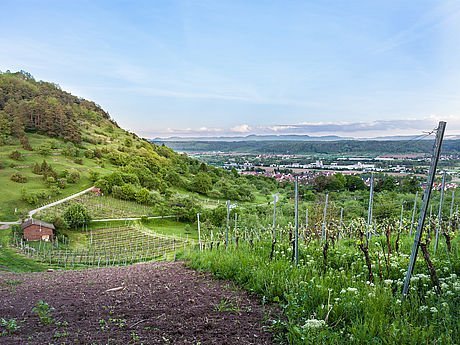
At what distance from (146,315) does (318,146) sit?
75.0ft

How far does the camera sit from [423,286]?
4.28m

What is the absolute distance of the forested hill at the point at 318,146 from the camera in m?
5.17

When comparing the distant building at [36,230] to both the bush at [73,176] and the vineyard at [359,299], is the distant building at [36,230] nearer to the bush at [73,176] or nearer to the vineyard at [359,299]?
the bush at [73,176]

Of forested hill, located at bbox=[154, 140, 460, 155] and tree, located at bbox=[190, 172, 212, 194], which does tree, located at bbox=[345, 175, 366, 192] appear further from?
tree, located at bbox=[190, 172, 212, 194]

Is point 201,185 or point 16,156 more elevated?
point 16,156

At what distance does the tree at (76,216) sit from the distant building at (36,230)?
3.90 meters

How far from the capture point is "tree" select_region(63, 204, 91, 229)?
132 ft

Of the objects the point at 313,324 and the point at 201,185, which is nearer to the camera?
the point at 313,324

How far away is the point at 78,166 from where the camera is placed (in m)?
60.5

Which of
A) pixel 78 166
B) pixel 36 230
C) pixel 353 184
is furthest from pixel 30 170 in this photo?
pixel 353 184

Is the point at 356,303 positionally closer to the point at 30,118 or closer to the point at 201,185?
the point at 201,185

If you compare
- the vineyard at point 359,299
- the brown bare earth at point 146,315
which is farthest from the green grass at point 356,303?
the brown bare earth at point 146,315

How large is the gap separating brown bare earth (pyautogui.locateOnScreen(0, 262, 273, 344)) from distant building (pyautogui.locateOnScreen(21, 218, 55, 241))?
32.4 meters

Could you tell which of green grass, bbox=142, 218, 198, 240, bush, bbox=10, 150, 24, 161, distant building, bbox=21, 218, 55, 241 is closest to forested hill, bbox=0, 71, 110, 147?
bush, bbox=10, 150, 24, 161
